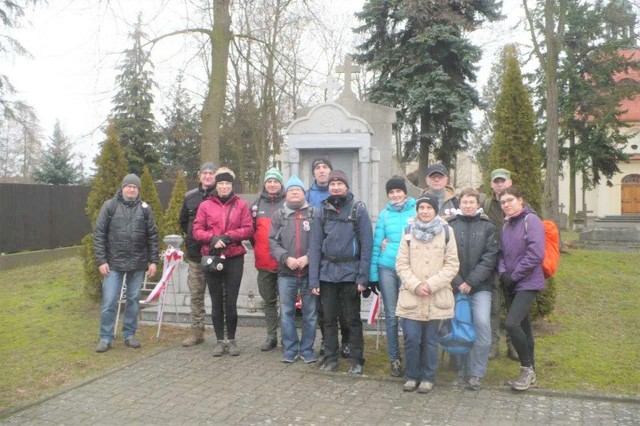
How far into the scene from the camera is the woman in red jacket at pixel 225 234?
632 centimetres

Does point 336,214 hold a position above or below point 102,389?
above

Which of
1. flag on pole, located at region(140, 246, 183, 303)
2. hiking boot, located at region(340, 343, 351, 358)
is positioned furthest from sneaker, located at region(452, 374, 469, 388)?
flag on pole, located at region(140, 246, 183, 303)

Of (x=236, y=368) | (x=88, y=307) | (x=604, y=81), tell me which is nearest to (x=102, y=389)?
(x=236, y=368)

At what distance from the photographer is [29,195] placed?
628 inches

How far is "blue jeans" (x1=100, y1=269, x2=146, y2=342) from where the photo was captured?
6742 mm

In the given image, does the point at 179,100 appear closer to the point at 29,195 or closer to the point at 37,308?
the point at 29,195

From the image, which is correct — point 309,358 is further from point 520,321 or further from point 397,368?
point 520,321

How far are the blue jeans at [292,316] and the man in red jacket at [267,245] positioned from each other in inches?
13.0

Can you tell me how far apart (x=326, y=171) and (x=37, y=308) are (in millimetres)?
5753

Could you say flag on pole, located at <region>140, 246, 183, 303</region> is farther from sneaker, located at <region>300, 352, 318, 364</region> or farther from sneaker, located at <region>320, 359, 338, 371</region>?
sneaker, located at <region>320, 359, 338, 371</region>

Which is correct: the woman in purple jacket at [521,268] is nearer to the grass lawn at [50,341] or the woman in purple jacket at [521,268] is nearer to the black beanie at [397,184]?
the black beanie at [397,184]

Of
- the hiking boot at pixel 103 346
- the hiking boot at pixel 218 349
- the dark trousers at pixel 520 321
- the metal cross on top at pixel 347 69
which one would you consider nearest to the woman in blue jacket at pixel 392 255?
the dark trousers at pixel 520 321

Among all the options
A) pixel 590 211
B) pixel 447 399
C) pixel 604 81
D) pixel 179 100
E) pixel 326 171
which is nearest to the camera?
pixel 447 399

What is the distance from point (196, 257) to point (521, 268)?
343cm
